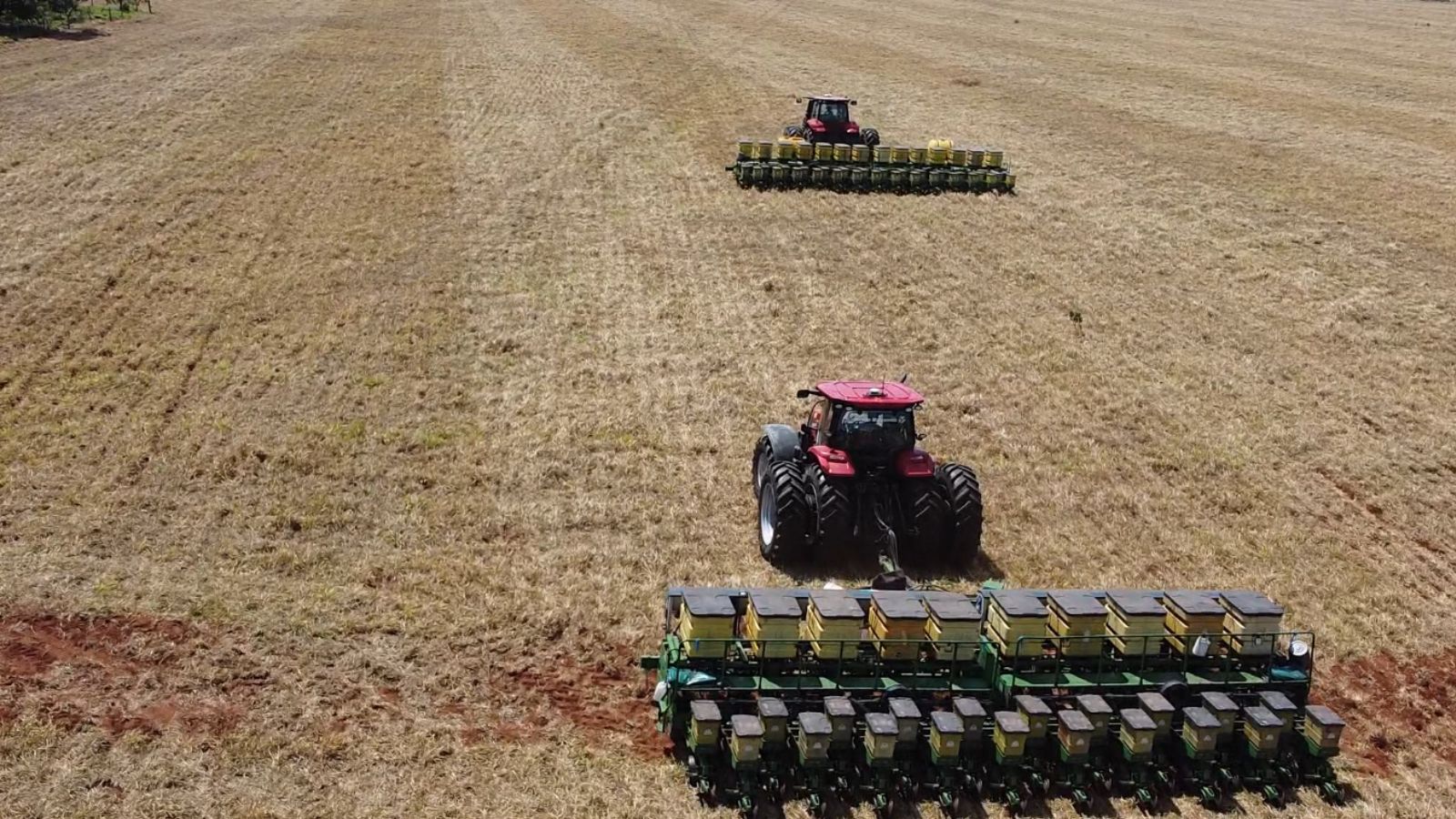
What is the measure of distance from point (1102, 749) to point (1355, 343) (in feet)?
54.3

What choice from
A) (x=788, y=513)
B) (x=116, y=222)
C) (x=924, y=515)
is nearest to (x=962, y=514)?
(x=924, y=515)

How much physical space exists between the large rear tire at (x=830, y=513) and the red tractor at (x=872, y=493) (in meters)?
0.01

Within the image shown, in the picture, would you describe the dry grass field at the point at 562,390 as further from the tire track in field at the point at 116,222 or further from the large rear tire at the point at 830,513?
the large rear tire at the point at 830,513

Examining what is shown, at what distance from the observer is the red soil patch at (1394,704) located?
12.1 m

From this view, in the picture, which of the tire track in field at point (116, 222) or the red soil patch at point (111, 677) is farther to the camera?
the tire track in field at point (116, 222)

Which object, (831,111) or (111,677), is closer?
(111,677)

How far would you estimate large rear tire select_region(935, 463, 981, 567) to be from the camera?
14414mm

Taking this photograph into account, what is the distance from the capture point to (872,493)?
14539 millimetres

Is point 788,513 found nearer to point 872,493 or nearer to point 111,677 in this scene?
point 872,493

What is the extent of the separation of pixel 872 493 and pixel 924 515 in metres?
0.67

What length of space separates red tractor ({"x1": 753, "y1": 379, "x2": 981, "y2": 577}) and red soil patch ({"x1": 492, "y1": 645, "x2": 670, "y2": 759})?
2648mm

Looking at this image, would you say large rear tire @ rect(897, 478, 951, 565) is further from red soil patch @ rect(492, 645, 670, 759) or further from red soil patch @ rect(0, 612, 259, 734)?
red soil patch @ rect(0, 612, 259, 734)

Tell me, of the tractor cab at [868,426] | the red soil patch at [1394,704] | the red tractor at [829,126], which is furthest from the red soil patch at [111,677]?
the red tractor at [829,126]

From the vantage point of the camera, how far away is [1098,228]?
102ft
